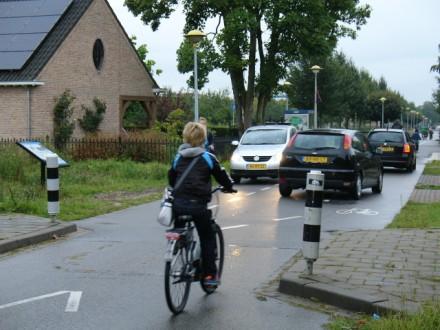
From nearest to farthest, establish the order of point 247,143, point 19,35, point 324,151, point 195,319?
point 195,319 < point 324,151 < point 247,143 < point 19,35

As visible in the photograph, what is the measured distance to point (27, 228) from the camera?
32.8 ft

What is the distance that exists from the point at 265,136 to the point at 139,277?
14089mm

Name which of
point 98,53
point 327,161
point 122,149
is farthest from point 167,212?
point 98,53

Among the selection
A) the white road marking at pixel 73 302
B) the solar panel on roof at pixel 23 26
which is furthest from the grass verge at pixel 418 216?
the solar panel on roof at pixel 23 26

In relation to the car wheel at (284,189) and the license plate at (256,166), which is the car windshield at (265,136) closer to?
the license plate at (256,166)

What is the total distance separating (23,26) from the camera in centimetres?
3130

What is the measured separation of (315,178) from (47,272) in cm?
317

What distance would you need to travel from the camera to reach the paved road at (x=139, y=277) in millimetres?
5707

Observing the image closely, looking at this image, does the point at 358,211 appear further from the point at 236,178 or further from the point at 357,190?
the point at 236,178

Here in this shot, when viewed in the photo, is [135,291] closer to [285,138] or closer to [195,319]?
[195,319]

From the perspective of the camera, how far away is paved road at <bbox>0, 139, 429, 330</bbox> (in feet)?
18.7

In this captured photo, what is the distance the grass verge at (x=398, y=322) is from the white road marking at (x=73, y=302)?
7.36 ft

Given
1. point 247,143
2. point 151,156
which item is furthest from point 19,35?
point 247,143

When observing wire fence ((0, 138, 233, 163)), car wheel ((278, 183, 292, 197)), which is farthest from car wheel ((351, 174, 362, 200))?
wire fence ((0, 138, 233, 163))
